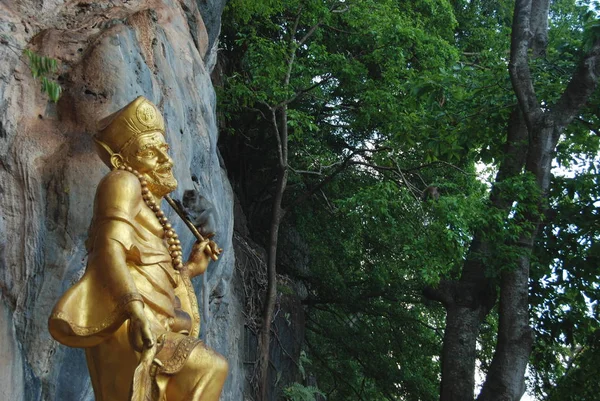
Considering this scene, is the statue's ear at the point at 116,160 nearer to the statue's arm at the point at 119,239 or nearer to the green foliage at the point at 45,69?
the statue's arm at the point at 119,239

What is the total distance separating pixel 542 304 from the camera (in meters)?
11.9

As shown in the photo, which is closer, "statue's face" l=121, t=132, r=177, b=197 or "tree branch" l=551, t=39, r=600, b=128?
"statue's face" l=121, t=132, r=177, b=197

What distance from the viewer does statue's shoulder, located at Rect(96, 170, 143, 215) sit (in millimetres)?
5734

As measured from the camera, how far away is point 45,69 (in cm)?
686

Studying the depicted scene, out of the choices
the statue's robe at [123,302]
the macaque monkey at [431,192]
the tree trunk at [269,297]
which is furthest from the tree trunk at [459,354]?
the statue's robe at [123,302]

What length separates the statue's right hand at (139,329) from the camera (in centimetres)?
523

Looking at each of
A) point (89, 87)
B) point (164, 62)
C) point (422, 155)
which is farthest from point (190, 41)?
point (422, 155)

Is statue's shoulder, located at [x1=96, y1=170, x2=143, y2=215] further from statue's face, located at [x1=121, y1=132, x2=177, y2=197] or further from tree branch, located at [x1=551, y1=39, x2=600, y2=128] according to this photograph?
tree branch, located at [x1=551, y1=39, x2=600, y2=128]

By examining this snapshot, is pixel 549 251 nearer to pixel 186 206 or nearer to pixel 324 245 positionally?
pixel 324 245

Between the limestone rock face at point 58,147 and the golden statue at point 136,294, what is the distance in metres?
0.88

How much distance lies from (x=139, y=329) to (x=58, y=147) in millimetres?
2207

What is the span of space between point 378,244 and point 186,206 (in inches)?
290

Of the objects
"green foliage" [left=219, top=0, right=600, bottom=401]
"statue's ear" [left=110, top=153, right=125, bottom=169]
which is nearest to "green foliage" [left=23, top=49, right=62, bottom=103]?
"statue's ear" [left=110, top=153, right=125, bottom=169]

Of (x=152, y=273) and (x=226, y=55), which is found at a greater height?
(x=226, y=55)
